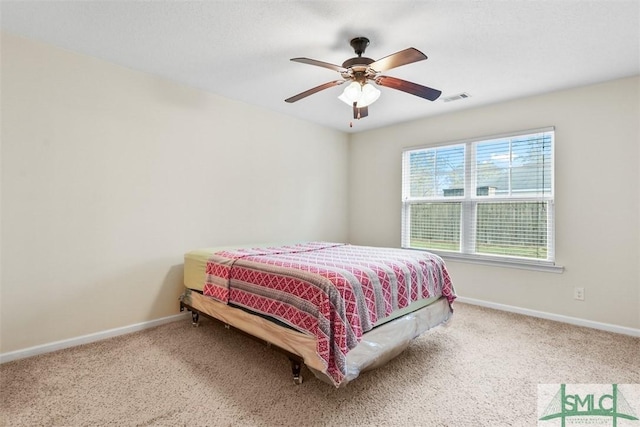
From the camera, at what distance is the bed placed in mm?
1799

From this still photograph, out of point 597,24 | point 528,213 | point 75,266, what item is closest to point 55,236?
point 75,266

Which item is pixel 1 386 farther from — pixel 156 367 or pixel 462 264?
pixel 462 264

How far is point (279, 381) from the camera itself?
6.68ft

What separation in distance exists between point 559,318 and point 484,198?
4.71 ft

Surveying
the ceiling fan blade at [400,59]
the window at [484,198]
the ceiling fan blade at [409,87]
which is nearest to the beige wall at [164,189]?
the window at [484,198]

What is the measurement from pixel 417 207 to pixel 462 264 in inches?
36.9

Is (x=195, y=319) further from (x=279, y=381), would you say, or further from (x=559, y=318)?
(x=559, y=318)

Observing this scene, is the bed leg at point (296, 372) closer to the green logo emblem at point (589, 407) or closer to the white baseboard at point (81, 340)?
the green logo emblem at point (589, 407)

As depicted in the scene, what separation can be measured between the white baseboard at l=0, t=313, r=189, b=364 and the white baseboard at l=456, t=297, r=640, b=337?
3.34 meters

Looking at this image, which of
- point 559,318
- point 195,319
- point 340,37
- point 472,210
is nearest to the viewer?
point 340,37

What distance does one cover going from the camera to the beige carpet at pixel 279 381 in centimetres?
170

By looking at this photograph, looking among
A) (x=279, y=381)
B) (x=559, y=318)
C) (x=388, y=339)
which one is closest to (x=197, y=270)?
(x=279, y=381)

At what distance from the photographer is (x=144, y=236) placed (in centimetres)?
294

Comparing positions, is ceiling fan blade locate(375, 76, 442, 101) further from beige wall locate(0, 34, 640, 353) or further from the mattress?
beige wall locate(0, 34, 640, 353)
